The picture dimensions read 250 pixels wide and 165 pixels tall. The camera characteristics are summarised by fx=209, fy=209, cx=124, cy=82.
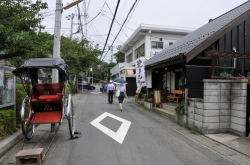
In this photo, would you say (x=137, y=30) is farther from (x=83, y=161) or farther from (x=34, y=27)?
(x=83, y=161)

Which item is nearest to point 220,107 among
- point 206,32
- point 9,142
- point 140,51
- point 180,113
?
point 180,113

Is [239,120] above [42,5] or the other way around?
the other way around

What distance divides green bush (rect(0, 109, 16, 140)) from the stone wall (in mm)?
6289

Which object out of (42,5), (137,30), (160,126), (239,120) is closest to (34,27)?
(42,5)

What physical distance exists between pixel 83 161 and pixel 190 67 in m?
6.26

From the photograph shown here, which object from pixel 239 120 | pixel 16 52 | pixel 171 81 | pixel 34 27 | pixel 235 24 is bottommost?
pixel 239 120

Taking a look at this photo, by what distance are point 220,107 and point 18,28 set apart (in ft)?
25.0

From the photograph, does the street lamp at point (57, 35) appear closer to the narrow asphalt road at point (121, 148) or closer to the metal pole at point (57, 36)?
the metal pole at point (57, 36)

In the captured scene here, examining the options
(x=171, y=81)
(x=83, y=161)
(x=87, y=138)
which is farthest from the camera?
(x=171, y=81)

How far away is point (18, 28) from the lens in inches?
286

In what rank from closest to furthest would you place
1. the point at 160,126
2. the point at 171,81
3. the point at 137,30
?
the point at 160,126 → the point at 171,81 → the point at 137,30

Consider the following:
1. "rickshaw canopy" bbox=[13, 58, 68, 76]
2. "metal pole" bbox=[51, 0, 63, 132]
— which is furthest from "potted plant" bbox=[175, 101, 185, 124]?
"metal pole" bbox=[51, 0, 63, 132]

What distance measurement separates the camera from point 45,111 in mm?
6922

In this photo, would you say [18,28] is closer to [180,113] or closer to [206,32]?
[180,113]
